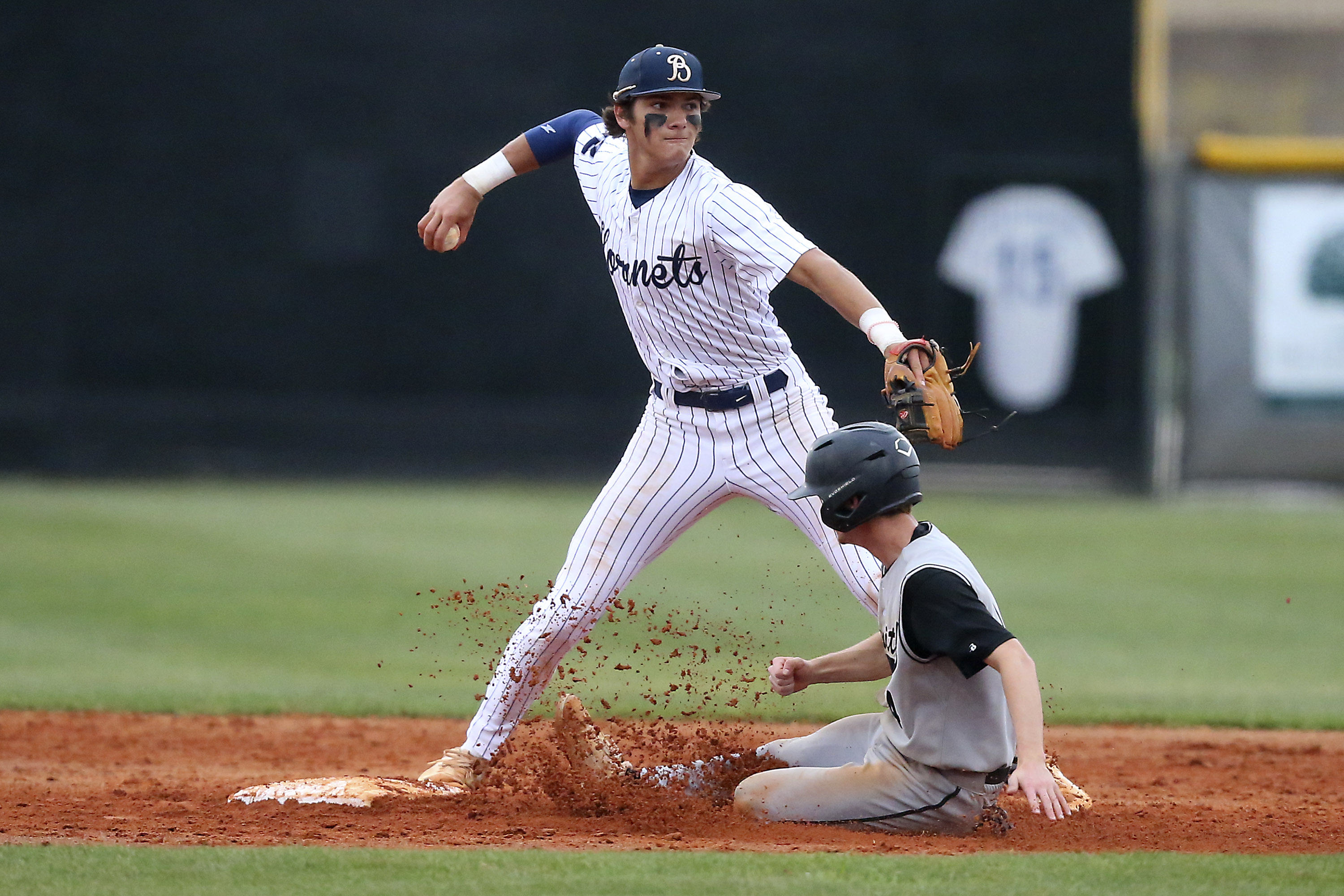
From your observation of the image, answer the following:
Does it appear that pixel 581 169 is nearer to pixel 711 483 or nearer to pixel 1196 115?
pixel 711 483

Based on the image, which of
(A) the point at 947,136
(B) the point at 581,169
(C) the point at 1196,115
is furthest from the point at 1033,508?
(C) the point at 1196,115

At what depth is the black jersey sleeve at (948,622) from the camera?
13.0 feet

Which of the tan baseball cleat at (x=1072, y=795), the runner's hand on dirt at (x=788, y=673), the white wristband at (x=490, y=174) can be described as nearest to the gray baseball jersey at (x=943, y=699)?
the runner's hand on dirt at (x=788, y=673)

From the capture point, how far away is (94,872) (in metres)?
3.88

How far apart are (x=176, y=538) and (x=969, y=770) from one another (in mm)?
8330

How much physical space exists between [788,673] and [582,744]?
69 cm

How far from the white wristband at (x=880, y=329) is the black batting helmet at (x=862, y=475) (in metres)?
0.21

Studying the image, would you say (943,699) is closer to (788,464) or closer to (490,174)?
(788,464)

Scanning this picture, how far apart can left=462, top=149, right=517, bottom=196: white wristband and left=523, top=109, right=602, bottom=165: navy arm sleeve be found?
0.10m

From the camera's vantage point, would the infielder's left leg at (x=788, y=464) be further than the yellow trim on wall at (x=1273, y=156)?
No

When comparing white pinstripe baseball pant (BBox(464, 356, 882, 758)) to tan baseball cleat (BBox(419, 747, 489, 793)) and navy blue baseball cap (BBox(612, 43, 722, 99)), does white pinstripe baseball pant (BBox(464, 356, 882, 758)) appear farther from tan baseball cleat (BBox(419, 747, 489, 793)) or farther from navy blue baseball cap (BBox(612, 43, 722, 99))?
navy blue baseball cap (BBox(612, 43, 722, 99))

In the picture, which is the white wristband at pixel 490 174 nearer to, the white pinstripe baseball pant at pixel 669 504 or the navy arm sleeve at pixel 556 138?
the navy arm sleeve at pixel 556 138

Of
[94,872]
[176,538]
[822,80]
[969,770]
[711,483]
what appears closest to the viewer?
[94,872]

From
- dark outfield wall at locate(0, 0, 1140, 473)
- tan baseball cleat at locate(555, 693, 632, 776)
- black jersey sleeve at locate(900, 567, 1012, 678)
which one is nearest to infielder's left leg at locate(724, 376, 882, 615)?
black jersey sleeve at locate(900, 567, 1012, 678)
